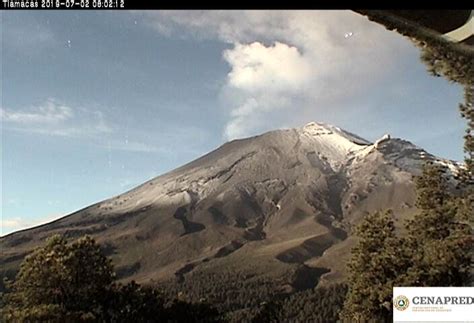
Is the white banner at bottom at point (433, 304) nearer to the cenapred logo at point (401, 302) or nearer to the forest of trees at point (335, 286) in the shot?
the cenapred logo at point (401, 302)

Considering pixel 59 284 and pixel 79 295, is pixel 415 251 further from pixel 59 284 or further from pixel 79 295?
pixel 59 284

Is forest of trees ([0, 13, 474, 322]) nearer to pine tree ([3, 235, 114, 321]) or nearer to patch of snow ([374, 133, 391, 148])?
pine tree ([3, 235, 114, 321])

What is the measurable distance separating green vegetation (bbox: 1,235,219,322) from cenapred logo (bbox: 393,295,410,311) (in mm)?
1471

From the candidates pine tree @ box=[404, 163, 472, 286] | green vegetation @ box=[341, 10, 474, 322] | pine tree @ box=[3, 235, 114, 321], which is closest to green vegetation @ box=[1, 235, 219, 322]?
pine tree @ box=[3, 235, 114, 321]

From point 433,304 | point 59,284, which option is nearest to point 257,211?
point 433,304

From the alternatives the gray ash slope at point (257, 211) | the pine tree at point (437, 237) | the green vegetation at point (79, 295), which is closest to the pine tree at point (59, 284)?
the green vegetation at point (79, 295)

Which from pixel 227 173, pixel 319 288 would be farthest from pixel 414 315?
pixel 227 173

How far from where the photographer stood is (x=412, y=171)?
17.2 feet

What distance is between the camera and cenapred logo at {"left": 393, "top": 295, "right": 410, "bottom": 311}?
14.9ft

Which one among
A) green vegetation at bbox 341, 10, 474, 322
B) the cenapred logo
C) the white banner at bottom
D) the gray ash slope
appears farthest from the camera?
the gray ash slope

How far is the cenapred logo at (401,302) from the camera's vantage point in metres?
4.54

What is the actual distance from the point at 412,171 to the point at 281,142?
1.20 m

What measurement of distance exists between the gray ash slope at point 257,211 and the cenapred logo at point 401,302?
56cm

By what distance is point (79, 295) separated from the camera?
4.92 metres
